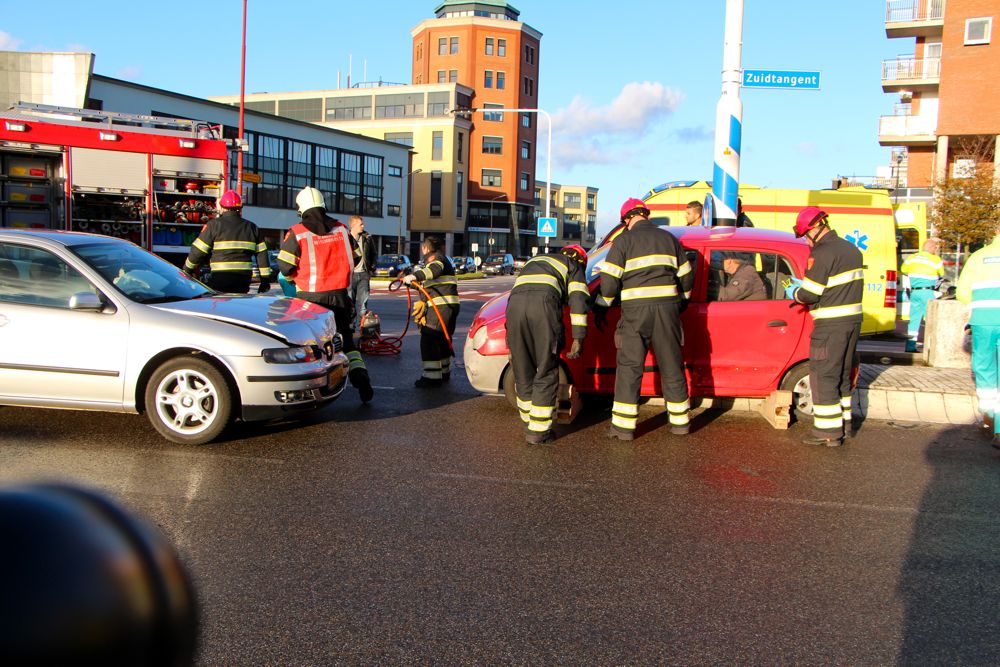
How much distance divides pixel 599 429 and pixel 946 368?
4599 millimetres

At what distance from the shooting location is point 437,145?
80812 mm

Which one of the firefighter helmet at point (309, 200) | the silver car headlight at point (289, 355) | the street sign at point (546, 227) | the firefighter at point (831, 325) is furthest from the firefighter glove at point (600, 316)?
the street sign at point (546, 227)

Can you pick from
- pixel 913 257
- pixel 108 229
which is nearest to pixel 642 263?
pixel 913 257

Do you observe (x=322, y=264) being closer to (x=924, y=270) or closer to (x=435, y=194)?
(x=924, y=270)

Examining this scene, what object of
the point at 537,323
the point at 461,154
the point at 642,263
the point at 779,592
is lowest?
the point at 779,592

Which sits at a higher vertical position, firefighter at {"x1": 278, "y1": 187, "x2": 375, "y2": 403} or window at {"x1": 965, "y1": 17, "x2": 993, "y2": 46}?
window at {"x1": 965, "y1": 17, "x2": 993, "y2": 46}

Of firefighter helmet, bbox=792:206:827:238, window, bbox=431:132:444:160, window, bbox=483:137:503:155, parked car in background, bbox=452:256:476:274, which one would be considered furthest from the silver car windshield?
window, bbox=483:137:503:155

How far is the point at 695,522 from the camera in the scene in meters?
5.02

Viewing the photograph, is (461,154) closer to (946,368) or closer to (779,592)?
(946,368)

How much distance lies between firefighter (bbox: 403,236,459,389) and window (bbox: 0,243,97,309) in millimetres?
3606

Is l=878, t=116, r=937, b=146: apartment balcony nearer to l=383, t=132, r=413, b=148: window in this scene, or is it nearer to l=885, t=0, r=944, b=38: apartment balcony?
l=885, t=0, r=944, b=38: apartment balcony

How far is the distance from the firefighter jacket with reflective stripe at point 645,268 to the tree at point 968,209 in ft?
82.4

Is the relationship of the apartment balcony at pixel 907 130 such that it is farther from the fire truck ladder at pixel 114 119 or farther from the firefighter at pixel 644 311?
the firefighter at pixel 644 311

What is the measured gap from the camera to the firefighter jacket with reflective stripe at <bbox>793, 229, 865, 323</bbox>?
693 cm
